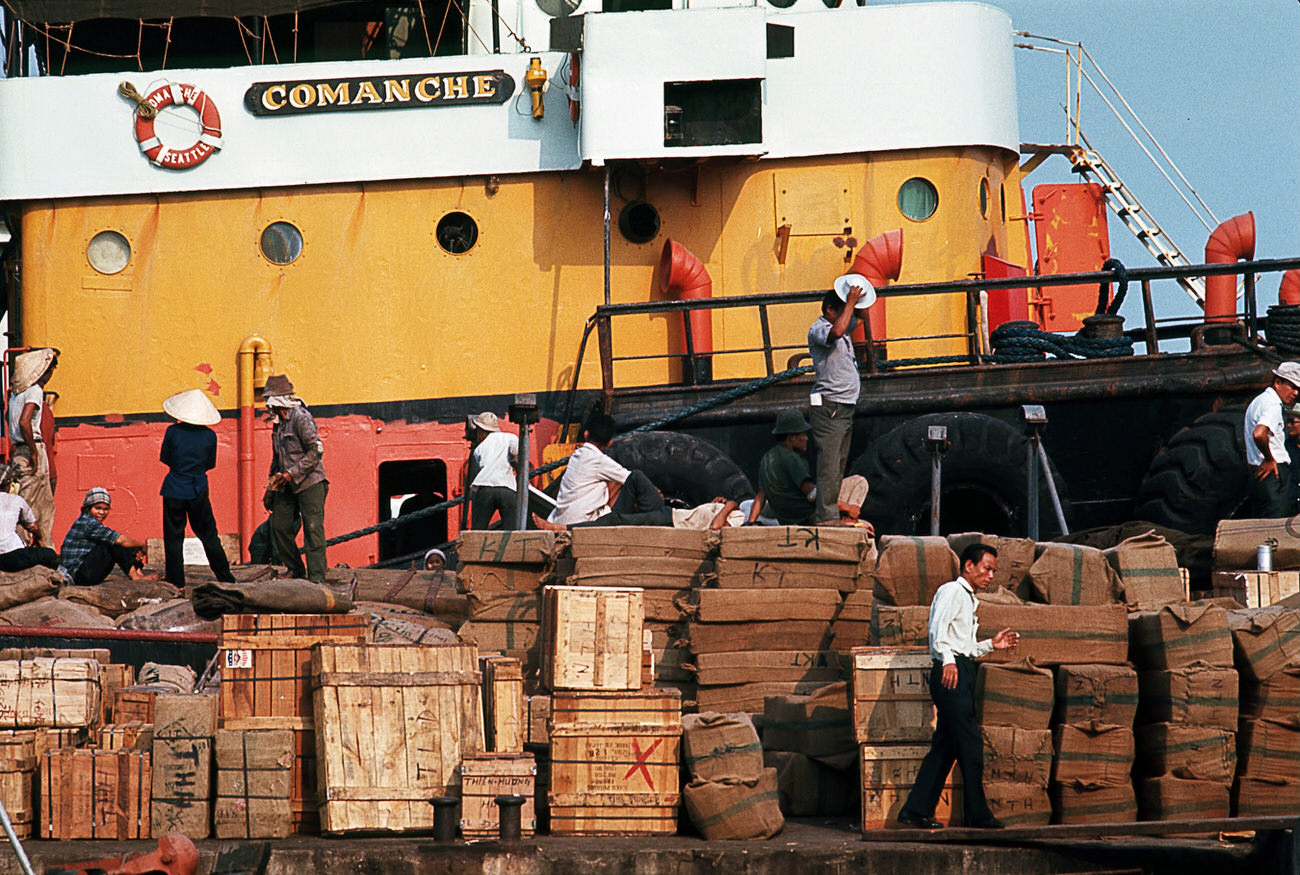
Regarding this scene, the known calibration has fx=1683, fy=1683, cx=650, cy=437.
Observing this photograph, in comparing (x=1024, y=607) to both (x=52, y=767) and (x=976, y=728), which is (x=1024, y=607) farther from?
(x=52, y=767)

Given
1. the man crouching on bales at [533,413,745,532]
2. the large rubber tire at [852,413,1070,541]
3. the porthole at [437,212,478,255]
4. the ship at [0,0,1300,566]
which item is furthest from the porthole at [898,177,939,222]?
the man crouching on bales at [533,413,745,532]

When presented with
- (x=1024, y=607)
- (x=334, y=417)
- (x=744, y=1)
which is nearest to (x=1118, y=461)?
(x=1024, y=607)

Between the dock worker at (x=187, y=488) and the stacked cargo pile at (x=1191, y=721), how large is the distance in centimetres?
615

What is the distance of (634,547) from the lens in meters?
9.38

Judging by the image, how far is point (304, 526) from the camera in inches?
439

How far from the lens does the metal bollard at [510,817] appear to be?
7.60m

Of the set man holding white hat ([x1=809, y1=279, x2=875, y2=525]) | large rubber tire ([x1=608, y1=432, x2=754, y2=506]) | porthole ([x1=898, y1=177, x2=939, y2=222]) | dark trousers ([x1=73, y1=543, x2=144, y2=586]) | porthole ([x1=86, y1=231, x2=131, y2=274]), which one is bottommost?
dark trousers ([x1=73, y1=543, x2=144, y2=586])

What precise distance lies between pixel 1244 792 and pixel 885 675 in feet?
5.79

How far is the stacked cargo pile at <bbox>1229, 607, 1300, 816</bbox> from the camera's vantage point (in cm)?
791

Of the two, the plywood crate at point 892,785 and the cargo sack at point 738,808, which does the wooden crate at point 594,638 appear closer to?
the cargo sack at point 738,808

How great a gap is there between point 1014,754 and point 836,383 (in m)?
3.27

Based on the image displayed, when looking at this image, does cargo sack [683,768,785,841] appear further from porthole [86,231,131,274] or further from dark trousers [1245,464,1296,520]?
porthole [86,231,131,274]

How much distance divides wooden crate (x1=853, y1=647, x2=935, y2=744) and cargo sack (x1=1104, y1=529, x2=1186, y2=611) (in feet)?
4.47

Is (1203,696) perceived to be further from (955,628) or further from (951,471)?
(951,471)
